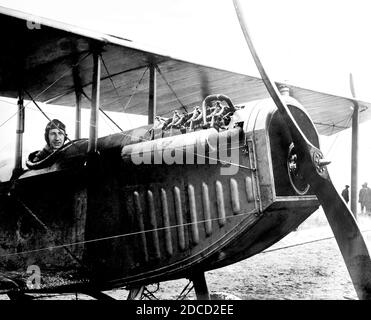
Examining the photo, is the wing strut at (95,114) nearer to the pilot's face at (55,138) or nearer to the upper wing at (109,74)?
the upper wing at (109,74)

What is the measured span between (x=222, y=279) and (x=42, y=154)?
4354 millimetres

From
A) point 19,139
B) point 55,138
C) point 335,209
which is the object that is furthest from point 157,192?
point 19,139

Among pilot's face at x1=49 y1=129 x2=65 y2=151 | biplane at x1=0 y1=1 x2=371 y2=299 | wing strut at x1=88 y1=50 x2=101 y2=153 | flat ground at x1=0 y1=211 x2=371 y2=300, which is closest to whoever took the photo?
biplane at x1=0 y1=1 x2=371 y2=299

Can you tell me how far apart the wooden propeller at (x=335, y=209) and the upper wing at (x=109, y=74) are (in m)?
2.55

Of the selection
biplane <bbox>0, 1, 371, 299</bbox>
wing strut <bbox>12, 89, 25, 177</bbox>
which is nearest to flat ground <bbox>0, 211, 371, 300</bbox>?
biplane <bbox>0, 1, 371, 299</bbox>

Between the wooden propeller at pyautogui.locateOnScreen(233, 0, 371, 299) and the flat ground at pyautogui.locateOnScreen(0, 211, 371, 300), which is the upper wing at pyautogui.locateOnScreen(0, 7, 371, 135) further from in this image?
the flat ground at pyautogui.locateOnScreen(0, 211, 371, 300)

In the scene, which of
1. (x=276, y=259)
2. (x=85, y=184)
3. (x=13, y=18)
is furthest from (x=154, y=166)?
(x=276, y=259)

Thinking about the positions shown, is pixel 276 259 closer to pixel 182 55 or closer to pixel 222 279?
pixel 222 279

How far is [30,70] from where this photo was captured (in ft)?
17.5

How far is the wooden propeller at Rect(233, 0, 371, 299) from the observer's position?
9.23 ft

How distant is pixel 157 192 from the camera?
358 centimetres

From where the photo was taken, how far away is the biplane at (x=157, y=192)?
3.07 meters

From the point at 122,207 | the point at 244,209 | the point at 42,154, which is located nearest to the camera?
the point at 244,209

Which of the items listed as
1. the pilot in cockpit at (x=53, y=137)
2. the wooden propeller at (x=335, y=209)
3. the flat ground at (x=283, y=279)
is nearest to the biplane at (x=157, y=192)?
the wooden propeller at (x=335, y=209)
